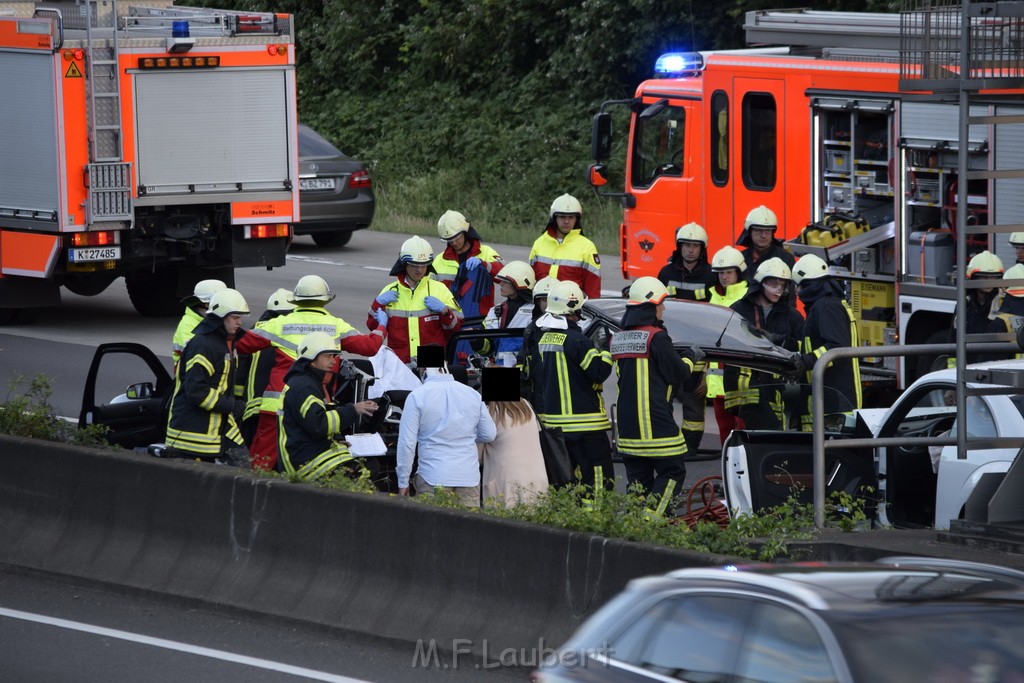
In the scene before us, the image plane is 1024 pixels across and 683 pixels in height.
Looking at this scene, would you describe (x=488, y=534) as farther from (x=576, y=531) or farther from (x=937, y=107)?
(x=937, y=107)

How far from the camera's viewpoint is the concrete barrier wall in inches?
294

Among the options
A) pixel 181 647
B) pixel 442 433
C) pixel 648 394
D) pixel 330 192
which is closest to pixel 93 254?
pixel 330 192

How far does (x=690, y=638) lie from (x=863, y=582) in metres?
0.51

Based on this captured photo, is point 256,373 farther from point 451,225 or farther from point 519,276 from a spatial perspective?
point 451,225

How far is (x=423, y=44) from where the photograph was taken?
33250mm

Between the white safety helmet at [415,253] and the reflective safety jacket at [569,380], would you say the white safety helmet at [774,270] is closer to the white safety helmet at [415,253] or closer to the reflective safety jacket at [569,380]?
the reflective safety jacket at [569,380]

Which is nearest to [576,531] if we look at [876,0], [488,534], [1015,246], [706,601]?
[488,534]

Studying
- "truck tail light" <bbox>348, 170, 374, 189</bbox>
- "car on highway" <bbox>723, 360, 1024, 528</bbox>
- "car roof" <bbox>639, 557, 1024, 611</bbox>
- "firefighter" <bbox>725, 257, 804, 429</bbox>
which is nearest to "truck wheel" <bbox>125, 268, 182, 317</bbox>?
"truck tail light" <bbox>348, 170, 374, 189</bbox>

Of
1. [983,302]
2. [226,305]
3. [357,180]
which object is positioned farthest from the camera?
[357,180]

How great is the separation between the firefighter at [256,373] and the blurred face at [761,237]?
4.20 meters

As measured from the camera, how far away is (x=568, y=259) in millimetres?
13594

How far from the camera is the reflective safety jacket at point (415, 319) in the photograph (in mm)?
12141

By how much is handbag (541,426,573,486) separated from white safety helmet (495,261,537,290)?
7.85 feet

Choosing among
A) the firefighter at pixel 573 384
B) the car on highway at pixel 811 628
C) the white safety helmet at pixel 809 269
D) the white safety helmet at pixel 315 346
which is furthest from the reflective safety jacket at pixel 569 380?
the car on highway at pixel 811 628
